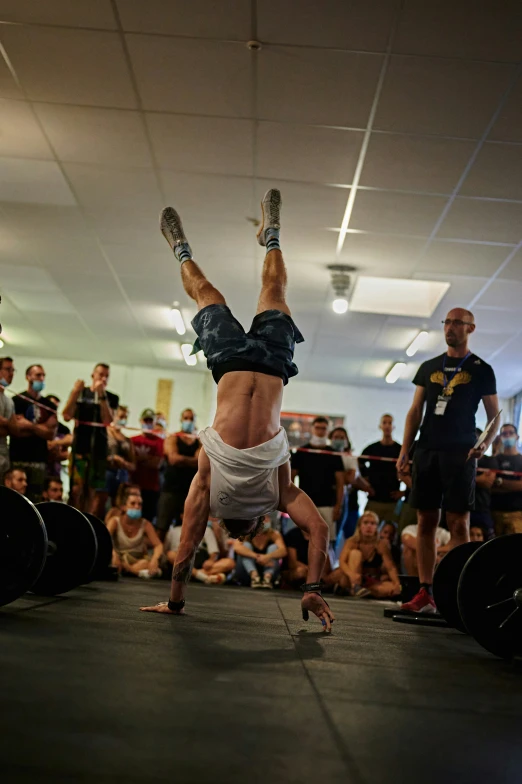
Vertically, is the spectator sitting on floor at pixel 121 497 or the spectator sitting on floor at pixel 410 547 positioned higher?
the spectator sitting on floor at pixel 121 497

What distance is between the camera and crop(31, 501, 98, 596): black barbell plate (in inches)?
139

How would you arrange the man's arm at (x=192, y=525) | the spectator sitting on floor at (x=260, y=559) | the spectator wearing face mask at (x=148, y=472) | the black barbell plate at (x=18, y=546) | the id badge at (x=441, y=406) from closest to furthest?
the black barbell plate at (x=18, y=546) → the man's arm at (x=192, y=525) → the id badge at (x=441, y=406) → the spectator sitting on floor at (x=260, y=559) → the spectator wearing face mask at (x=148, y=472)

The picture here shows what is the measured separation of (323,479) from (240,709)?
Result: 19.8ft

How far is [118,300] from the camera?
381 inches

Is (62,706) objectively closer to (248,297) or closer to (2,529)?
(2,529)

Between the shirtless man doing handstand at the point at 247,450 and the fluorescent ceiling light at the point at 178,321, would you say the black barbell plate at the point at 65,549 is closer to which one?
the shirtless man doing handstand at the point at 247,450

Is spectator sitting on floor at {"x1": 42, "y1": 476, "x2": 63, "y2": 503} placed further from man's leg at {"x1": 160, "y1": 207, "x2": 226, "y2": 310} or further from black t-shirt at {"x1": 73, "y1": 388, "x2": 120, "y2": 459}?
man's leg at {"x1": 160, "y1": 207, "x2": 226, "y2": 310}

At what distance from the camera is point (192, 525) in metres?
3.11

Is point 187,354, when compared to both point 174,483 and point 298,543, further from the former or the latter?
point 298,543

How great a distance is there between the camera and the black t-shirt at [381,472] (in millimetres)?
7688

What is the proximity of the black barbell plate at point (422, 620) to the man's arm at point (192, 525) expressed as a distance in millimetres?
1211

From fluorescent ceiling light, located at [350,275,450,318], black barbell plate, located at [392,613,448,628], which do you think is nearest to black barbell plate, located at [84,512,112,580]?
black barbell plate, located at [392,613,448,628]

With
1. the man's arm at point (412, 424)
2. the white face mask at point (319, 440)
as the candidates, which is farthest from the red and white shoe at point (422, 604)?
the white face mask at point (319, 440)

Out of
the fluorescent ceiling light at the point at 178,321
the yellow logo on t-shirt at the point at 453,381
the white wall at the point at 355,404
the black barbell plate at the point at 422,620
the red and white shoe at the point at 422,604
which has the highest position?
the fluorescent ceiling light at the point at 178,321
